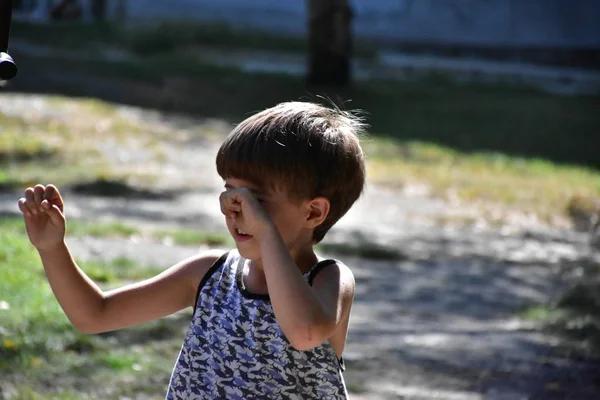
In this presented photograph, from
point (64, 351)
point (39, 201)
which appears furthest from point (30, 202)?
point (64, 351)

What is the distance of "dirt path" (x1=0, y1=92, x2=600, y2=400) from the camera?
4715mm

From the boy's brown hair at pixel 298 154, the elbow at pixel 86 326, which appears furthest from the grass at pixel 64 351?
the boy's brown hair at pixel 298 154

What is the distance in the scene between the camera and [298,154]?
96.2 inches

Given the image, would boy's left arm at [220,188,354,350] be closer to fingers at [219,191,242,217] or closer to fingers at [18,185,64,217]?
fingers at [219,191,242,217]

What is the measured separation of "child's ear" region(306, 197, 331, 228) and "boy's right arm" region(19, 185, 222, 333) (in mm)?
278

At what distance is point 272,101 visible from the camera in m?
15.4

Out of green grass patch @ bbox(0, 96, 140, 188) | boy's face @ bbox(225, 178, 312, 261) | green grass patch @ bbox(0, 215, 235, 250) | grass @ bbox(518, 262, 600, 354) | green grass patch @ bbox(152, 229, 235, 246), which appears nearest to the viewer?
boy's face @ bbox(225, 178, 312, 261)

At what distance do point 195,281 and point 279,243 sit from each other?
415 mm

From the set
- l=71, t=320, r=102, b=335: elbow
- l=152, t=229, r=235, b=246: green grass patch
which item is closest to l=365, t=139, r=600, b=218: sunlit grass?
l=152, t=229, r=235, b=246: green grass patch

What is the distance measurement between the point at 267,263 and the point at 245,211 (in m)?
0.12

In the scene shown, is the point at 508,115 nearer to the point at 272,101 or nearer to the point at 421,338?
the point at 272,101

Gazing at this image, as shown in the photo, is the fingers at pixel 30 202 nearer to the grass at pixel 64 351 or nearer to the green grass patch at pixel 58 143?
the grass at pixel 64 351

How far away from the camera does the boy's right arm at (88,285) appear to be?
2529 mm

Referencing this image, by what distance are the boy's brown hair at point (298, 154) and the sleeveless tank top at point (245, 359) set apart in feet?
0.87
